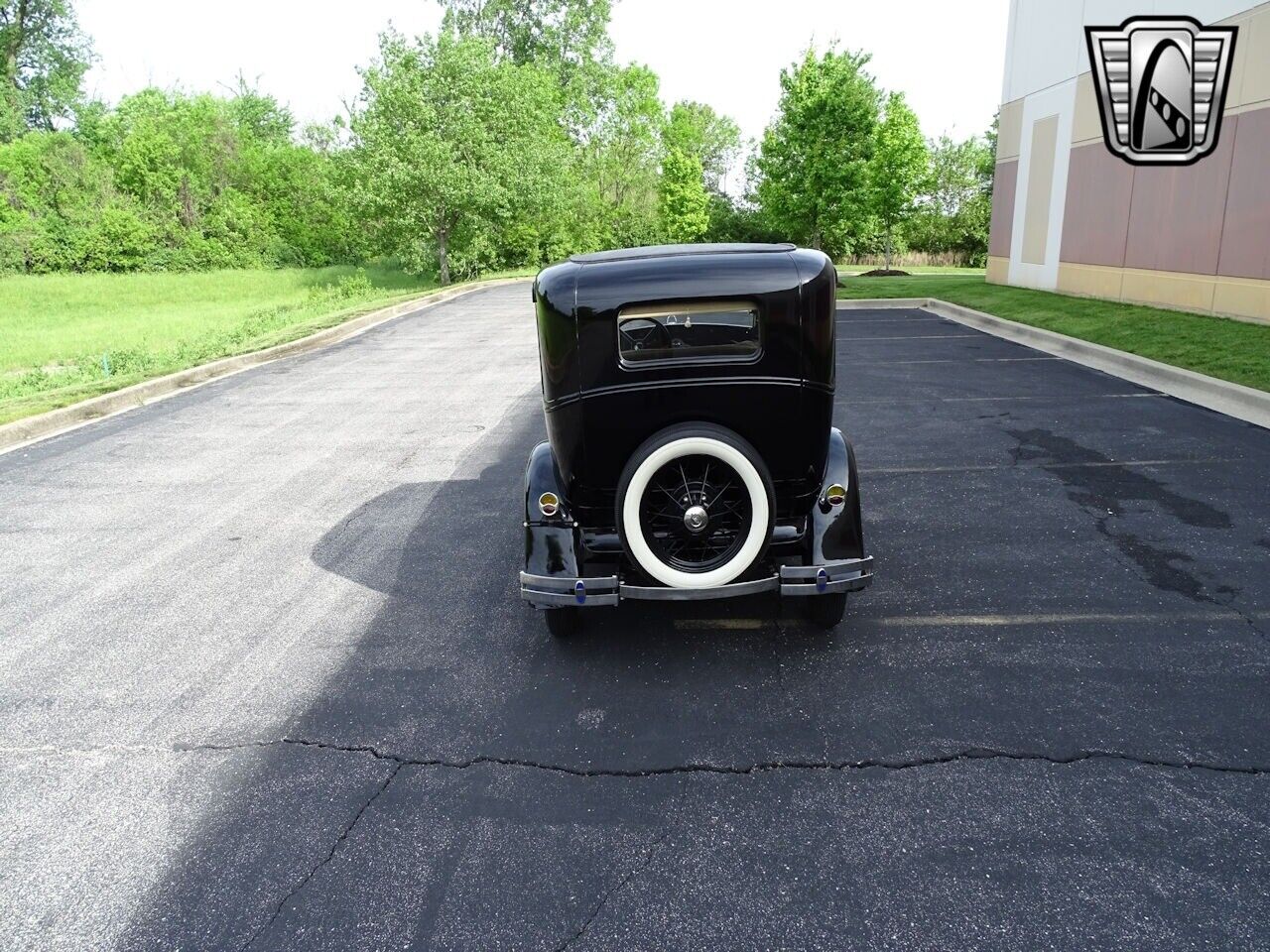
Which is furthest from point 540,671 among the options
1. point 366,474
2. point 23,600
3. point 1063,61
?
point 1063,61

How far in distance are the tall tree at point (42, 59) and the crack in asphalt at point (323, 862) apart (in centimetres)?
6828

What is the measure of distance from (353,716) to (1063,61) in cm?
2190

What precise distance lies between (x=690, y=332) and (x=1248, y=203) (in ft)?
45.0

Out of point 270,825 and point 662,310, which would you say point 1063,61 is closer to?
point 662,310

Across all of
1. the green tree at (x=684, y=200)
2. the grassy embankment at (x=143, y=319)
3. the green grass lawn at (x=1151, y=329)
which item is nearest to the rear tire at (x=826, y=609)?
the green grass lawn at (x=1151, y=329)

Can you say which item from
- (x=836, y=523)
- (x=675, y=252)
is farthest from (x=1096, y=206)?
(x=836, y=523)

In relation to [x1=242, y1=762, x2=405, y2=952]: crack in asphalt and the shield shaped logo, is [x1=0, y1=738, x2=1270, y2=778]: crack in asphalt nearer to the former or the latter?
[x1=242, y1=762, x2=405, y2=952]: crack in asphalt

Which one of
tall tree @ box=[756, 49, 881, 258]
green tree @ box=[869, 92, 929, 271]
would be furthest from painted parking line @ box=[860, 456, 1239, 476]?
green tree @ box=[869, 92, 929, 271]

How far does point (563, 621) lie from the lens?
4461 mm

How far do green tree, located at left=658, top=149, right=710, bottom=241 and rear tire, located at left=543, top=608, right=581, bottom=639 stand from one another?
48.0m

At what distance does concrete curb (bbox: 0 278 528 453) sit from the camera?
9.38 meters

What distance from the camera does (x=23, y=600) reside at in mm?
5234

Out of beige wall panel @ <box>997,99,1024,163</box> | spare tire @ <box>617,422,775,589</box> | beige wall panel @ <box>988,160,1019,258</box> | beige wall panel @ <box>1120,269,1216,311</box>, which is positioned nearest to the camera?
spare tire @ <box>617,422,775,589</box>

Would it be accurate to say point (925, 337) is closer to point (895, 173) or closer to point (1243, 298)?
point (1243, 298)
